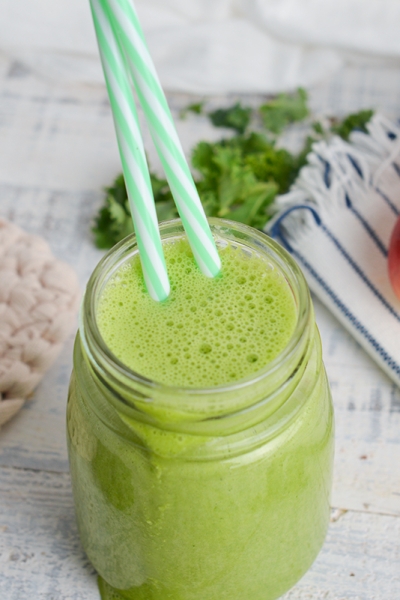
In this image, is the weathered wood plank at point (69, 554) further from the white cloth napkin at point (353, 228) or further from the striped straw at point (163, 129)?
the striped straw at point (163, 129)

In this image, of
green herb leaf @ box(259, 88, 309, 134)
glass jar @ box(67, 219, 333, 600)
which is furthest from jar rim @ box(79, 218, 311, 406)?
green herb leaf @ box(259, 88, 309, 134)

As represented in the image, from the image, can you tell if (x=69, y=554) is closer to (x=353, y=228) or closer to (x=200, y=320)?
(x=200, y=320)

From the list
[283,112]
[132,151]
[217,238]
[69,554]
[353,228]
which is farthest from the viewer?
[283,112]

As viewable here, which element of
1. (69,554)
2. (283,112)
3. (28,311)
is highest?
(283,112)

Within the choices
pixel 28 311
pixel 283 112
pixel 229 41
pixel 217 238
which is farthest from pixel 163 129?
pixel 229 41

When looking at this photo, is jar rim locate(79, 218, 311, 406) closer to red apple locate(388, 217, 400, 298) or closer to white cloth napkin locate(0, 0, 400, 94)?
red apple locate(388, 217, 400, 298)

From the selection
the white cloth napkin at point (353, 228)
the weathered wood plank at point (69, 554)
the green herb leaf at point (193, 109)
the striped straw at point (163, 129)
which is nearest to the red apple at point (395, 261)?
the white cloth napkin at point (353, 228)
